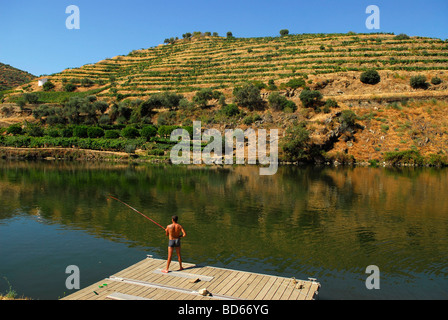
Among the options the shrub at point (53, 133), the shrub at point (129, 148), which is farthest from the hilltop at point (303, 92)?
the shrub at point (129, 148)

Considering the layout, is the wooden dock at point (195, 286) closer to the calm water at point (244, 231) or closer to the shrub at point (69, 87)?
the calm water at point (244, 231)

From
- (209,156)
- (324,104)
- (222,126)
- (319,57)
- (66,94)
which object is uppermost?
(319,57)

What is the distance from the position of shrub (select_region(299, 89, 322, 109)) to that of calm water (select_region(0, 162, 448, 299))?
2991 centimetres

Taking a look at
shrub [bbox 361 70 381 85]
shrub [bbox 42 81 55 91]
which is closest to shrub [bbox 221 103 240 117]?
shrub [bbox 361 70 381 85]

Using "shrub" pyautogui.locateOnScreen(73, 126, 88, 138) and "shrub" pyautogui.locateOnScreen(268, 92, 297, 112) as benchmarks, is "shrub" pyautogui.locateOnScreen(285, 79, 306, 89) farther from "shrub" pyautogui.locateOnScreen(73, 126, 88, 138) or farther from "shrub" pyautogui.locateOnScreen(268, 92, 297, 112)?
"shrub" pyautogui.locateOnScreen(73, 126, 88, 138)

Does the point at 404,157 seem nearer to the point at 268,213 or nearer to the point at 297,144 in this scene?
the point at 297,144

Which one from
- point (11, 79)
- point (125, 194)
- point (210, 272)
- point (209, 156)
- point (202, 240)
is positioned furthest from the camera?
point (11, 79)

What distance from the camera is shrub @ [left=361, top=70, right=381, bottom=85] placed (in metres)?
63.6

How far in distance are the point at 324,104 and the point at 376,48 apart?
2740 cm

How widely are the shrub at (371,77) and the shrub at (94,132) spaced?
47149mm

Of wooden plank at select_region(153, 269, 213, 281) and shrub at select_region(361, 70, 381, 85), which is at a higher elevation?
shrub at select_region(361, 70, 381, 85)

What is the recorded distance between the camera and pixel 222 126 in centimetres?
5966

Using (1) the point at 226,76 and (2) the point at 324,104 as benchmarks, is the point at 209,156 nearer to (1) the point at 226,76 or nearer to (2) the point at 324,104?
(2) the point at 324,104
